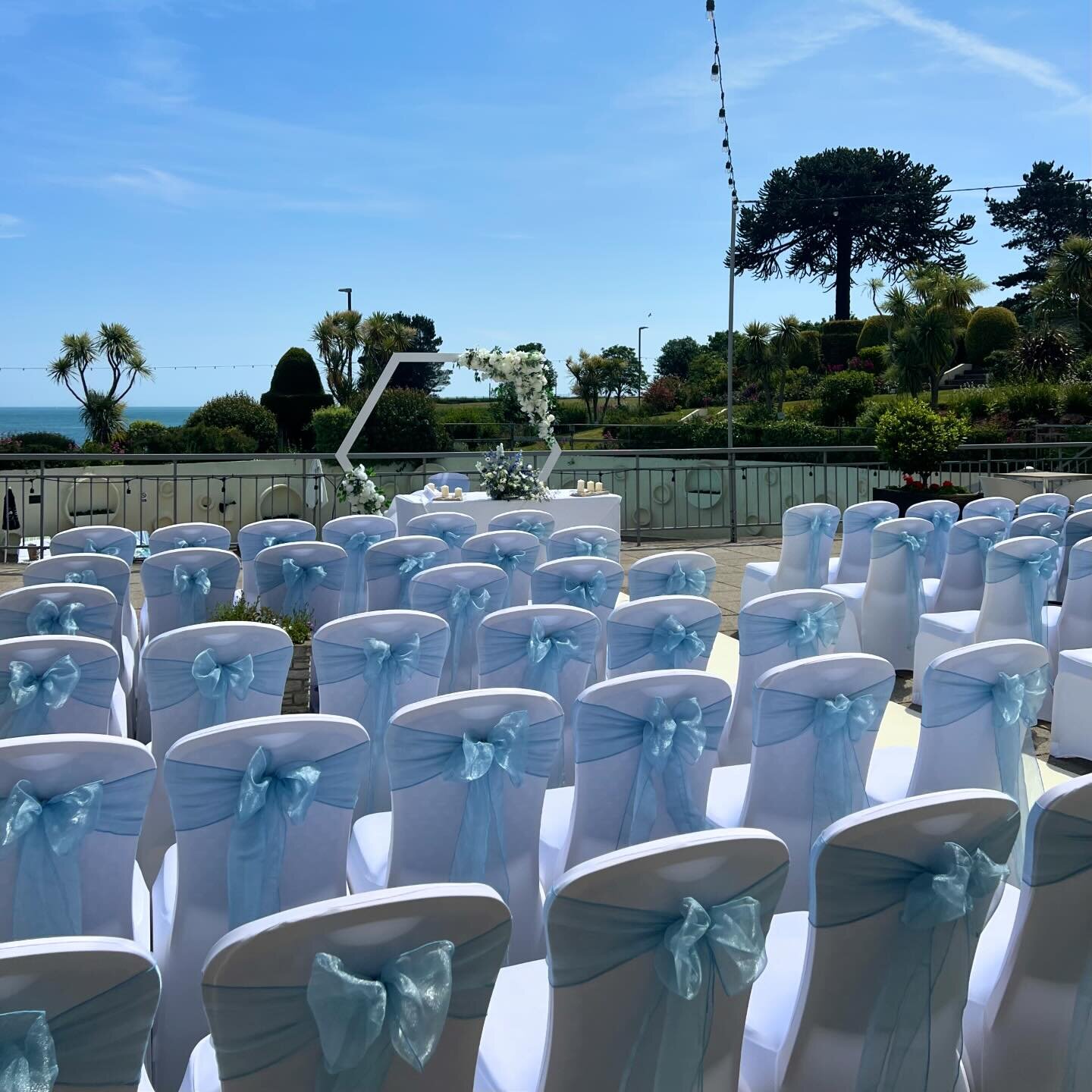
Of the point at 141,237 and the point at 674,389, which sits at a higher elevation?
the point at 141,237

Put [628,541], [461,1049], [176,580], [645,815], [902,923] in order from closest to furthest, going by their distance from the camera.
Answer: [461,1049] → [902,923] → [645,815] → [176,580] → [628,541]

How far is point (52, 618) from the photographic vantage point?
3.97m

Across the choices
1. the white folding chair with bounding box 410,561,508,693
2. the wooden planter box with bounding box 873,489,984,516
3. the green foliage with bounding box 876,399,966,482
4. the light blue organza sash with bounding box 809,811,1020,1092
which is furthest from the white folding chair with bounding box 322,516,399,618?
the green foliage with bounding box 876,399,966,482

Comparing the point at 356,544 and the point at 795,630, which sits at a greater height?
the point at 356,544

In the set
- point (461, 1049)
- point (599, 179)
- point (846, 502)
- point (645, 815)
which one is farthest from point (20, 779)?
point (599, 179)

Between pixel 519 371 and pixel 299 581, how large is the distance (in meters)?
5.08

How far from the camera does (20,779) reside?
206 cm

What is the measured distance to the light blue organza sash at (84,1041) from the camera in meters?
1.24

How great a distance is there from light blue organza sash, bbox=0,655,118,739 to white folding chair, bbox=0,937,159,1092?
1.72m

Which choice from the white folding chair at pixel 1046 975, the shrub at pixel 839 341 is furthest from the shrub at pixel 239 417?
the shrub at pixel 839 341

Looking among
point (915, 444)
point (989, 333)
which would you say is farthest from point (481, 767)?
point (989, 333)

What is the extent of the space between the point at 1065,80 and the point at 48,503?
588 inches

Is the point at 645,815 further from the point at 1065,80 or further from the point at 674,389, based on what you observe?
the point at 674,389

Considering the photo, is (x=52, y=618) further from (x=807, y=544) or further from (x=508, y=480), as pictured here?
(x=508, y=480)
